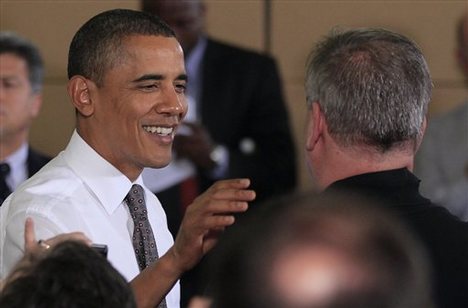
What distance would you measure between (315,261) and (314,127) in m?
1.20

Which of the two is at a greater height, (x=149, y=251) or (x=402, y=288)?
(x=402, y=288)

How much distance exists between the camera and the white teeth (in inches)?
118

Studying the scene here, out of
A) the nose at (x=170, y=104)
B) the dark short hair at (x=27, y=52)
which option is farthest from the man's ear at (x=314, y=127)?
the dark short hair at (x=27, y=52)

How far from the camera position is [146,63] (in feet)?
9.69

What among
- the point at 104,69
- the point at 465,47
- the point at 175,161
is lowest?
the point at 175,161

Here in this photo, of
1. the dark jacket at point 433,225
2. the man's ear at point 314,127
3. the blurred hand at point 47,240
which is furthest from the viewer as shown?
the man's ear at point 314,127

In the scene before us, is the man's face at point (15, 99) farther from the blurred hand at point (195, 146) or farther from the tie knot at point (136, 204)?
the tie knot at point (136, 204)

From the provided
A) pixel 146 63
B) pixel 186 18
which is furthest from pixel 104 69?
pixel 186 18

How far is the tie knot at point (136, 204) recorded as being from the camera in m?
2.92

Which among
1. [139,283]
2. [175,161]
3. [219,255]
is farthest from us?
[175,161]

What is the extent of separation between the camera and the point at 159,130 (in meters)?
2.99

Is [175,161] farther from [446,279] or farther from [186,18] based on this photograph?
[446,279]

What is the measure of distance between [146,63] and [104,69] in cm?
10

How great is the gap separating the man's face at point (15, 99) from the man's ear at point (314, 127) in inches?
86.2
